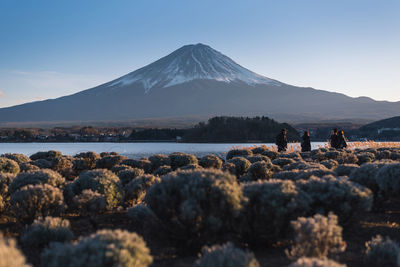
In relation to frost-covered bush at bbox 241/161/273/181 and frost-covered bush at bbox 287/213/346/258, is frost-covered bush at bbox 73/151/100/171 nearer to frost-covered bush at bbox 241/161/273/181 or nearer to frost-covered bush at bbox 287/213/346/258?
frost-covered bush at bbox 241/161/273/181

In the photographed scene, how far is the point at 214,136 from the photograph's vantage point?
3273 inches

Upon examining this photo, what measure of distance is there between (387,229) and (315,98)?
19856 centimetres

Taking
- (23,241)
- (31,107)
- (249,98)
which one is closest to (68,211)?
(23,241)

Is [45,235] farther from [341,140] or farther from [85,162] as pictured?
[341,140]

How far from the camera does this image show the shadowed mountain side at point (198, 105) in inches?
6654

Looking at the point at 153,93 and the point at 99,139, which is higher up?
the point at 153,93

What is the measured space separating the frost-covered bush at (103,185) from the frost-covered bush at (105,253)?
4.91m

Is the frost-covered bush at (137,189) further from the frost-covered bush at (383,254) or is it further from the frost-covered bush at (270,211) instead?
the frost-covered bush at (383,254)

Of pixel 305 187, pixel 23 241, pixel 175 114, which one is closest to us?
pixel 23 241

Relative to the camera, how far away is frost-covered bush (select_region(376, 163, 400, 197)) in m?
7.56

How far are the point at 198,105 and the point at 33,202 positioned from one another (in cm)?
17334

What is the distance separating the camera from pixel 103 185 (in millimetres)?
8828

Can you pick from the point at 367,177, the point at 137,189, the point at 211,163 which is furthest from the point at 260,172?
the point at 137,189

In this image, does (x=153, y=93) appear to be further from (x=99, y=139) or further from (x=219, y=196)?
(x=219, y=196)
